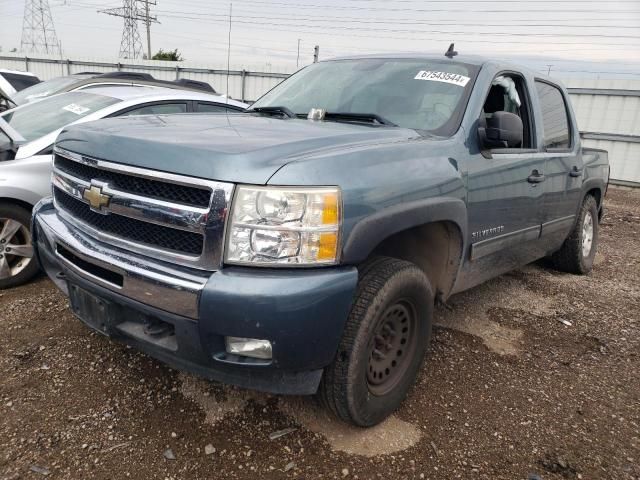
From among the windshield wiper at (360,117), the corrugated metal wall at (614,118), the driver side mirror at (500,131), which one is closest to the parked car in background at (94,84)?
the windshield wiper at (360,117)

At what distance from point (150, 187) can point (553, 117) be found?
3.43 m

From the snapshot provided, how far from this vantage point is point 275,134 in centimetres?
244

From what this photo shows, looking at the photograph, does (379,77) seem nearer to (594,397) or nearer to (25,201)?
(594,397)

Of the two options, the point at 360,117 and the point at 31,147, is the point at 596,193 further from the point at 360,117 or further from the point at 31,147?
the point at 31,147

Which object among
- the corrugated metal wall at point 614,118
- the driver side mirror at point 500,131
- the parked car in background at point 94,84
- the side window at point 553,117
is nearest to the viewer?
the driver side mirror at point 500,131

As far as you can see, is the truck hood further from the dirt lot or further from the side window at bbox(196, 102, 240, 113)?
the side window at bbox(196, 102, 240, 113)

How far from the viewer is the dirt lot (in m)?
2.23

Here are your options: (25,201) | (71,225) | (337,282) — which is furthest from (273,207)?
(25,201)

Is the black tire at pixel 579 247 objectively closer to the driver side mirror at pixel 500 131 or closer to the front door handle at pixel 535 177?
the front door handle at pixel 535 177

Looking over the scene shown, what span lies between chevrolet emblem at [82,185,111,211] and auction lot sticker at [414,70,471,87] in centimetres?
200

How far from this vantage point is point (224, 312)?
1892 millimetres

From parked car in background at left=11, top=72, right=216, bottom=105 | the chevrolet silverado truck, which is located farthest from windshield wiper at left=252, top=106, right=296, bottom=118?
parked car in background at left=11, top=72, right=216, bottom=105

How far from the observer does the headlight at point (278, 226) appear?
192cm

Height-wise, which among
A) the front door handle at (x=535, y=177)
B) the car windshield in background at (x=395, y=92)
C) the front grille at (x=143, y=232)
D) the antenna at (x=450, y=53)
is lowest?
the front grille at (x=143, y=232)
